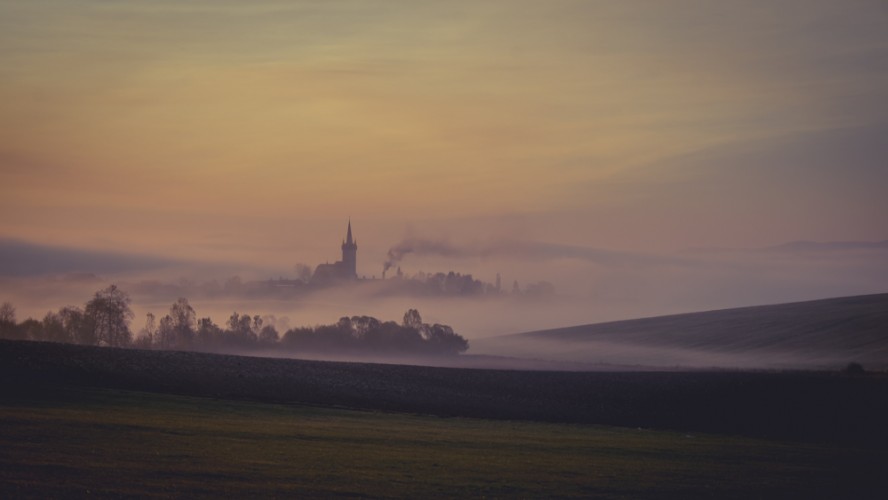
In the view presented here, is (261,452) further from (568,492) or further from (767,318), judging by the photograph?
(767,318)

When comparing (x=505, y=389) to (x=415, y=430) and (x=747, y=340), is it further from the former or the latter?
(x=747, y=340)

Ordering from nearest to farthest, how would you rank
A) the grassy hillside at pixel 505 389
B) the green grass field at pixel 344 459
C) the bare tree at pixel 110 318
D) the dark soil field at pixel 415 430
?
1. the green grass field at pixel 344 459
2. the dark soil field at pixel 415 430
3. the grassy hillside at pixel 505 389
4. the bare tree at pixel 110 318

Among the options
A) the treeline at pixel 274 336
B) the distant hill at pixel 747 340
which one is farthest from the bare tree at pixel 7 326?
the distant hill at pixel 747 340

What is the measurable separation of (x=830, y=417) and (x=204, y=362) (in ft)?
173

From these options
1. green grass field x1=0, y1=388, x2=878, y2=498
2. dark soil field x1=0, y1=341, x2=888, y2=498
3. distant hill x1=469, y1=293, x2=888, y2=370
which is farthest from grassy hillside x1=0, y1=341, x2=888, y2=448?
distant hill x1=469, y1=293, x2=888, y2=370

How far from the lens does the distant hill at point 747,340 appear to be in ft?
443

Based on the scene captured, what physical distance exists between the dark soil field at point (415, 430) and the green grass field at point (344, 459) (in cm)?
15

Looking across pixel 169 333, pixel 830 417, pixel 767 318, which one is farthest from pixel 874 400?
pixel 169 333

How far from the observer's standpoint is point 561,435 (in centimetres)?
6341

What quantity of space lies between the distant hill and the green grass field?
76.8 meters

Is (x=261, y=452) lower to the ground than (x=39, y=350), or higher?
lower

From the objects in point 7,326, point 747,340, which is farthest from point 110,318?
point 747,340

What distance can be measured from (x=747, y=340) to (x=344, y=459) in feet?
415

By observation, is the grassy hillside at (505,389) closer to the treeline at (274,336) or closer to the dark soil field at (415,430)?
the dark soil field at (415,430)
